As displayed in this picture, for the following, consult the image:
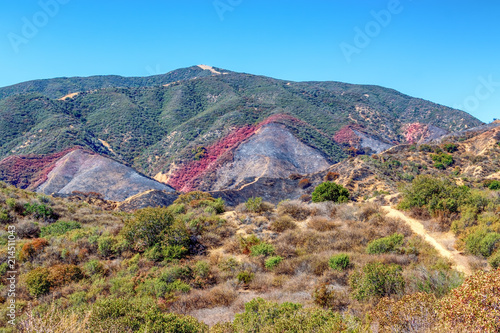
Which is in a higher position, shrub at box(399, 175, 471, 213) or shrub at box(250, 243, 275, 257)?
shrub at box(399, 175, 471, 213)

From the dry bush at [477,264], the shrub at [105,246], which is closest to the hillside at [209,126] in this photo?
the shrub at [105,246]

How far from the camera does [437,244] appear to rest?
1152cm

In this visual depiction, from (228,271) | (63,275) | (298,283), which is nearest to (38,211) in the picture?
(63,275)

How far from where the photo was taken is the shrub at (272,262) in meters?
10.8

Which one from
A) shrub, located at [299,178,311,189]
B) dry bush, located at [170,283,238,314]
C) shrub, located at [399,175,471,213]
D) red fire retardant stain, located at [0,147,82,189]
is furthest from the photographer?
red fire retardant stain, located at [0,147,82,189]

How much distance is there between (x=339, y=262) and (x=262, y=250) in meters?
3.13

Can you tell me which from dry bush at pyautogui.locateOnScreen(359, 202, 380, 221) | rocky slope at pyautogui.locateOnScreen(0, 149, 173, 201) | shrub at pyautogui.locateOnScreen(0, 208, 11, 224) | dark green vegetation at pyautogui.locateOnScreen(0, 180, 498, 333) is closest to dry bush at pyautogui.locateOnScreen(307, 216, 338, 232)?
dark green vegetation at pyautogui.locateOnScreen(0, 180, 498, 333)

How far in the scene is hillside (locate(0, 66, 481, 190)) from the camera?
6009 cm

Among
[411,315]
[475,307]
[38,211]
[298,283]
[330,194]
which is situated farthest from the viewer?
[330,194]

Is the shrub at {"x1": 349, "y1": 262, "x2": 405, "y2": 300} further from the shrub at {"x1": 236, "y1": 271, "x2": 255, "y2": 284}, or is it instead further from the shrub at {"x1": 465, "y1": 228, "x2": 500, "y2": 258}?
the shrub at {"x1": 465, "y1": 228, "x2": 500, "y2": 258}

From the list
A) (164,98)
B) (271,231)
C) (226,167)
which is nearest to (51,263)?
(271,231)

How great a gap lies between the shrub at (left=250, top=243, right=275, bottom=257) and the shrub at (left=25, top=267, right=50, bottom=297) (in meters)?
6.91

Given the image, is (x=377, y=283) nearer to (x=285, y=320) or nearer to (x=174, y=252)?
(x=285, y=320)

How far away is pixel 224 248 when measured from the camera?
13.1 metres
